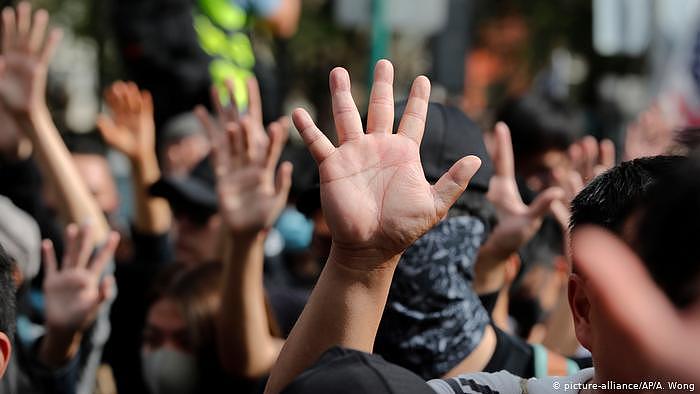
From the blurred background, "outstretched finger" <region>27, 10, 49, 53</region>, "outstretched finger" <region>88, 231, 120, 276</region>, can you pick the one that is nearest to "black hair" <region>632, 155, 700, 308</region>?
"outstretched finger" <region>88, 231, 120, 276</region>

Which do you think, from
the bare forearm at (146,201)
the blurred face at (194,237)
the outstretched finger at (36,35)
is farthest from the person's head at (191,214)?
the outstretched finger at (36,35)

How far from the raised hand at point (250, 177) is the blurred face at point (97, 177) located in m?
2.06

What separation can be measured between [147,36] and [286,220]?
4.83 feet

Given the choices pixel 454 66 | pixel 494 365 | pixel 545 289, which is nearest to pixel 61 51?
pixel 454 66

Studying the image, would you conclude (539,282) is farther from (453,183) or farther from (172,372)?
(453,183)

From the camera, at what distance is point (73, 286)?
323 cm

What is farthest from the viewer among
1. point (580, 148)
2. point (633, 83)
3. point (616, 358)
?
point (633, 83)

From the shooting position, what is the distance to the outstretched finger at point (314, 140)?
1.91m

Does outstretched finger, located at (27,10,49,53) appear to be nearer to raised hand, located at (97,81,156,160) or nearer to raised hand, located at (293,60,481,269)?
raised hand, located at (97,81,156,160)

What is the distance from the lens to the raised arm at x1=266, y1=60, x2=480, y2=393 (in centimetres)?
184

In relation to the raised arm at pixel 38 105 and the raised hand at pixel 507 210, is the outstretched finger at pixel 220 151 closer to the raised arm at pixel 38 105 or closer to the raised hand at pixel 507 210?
the raised arm at pixel 38 105

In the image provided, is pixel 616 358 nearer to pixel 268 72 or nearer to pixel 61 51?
pixel 268 72

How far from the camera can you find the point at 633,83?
19.0 metres

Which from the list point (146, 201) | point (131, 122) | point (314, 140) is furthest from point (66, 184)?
point (314, 140)
